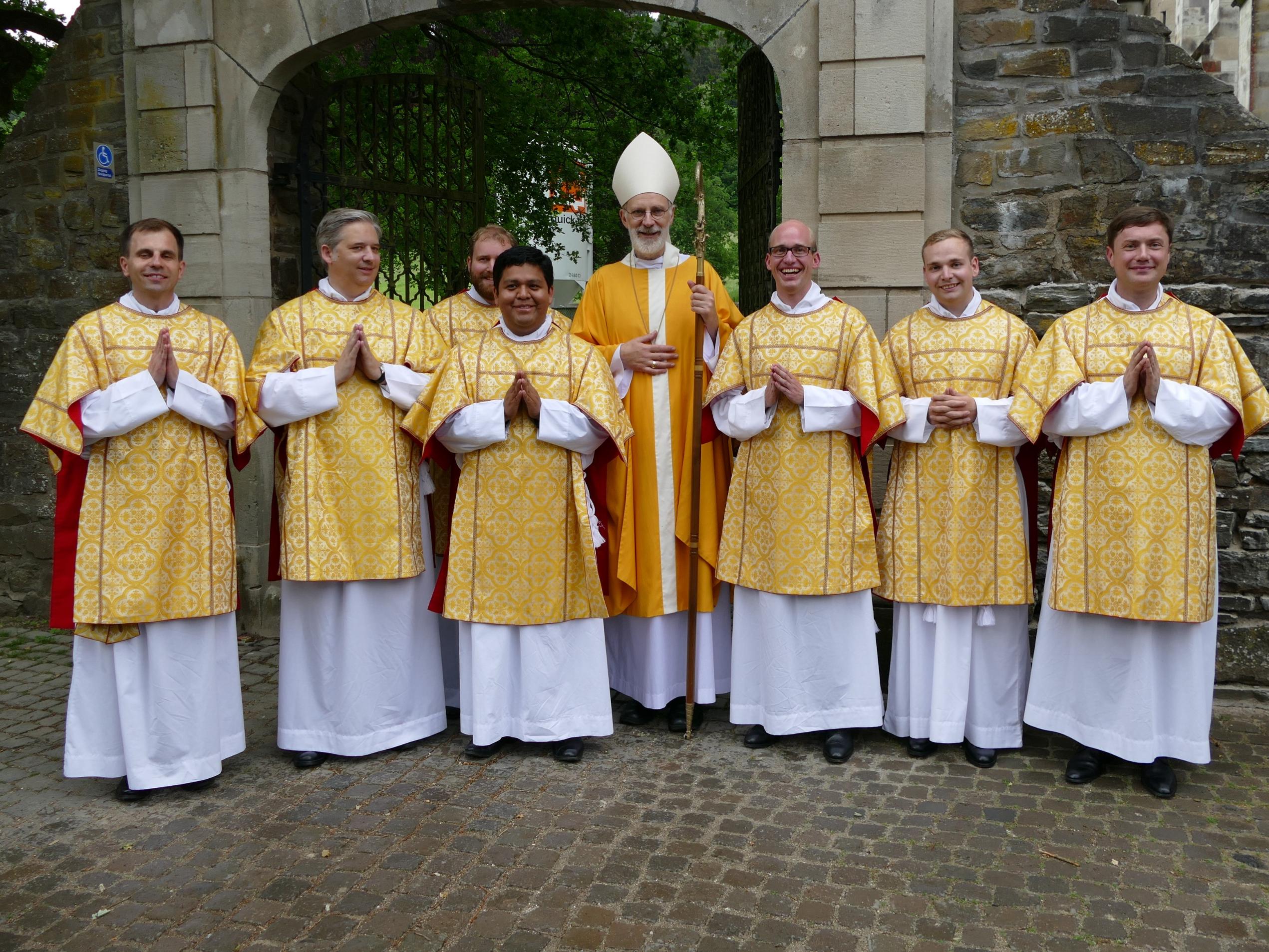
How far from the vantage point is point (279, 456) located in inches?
160

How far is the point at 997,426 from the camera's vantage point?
3.85m

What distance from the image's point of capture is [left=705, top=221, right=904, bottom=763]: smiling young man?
4000 mm

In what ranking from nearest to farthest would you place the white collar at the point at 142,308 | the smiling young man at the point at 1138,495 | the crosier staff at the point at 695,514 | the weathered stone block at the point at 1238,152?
the smiling young man at the point at 1138,495 → the white collar at the point at 142,308 → the crosier staff at the point at 695,514 → the weathered stone block at the point at 1238,152

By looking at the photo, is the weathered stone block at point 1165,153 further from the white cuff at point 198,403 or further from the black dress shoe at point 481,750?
the white cuff at point 198,403

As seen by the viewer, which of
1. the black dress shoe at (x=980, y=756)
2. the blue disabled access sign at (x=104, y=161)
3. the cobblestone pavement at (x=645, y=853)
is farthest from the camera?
the blue disabled access sign at (x=104, y=161)

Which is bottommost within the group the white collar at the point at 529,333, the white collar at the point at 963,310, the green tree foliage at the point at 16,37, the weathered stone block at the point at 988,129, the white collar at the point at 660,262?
the white collar at the point at 529,333

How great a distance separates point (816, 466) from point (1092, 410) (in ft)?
3.07

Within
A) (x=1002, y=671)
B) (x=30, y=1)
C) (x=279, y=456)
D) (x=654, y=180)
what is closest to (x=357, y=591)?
(x=279, y=456)

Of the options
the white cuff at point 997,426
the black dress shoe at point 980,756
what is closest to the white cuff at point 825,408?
the white cuff at point 997,426

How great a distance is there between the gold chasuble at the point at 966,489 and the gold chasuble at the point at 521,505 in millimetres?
1107

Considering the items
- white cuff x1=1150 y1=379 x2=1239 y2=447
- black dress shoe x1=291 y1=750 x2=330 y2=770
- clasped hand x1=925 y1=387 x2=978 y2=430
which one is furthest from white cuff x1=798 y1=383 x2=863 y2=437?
black dress shoe x1=291 y1=750 x2=330 y2=770

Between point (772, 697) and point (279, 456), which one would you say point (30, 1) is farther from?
point (772, 697)

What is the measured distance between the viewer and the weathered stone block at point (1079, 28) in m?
4.64

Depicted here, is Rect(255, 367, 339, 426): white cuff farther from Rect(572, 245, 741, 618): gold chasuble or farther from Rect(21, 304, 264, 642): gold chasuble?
Rect(572, 245, 741, 618): gold chasuble
